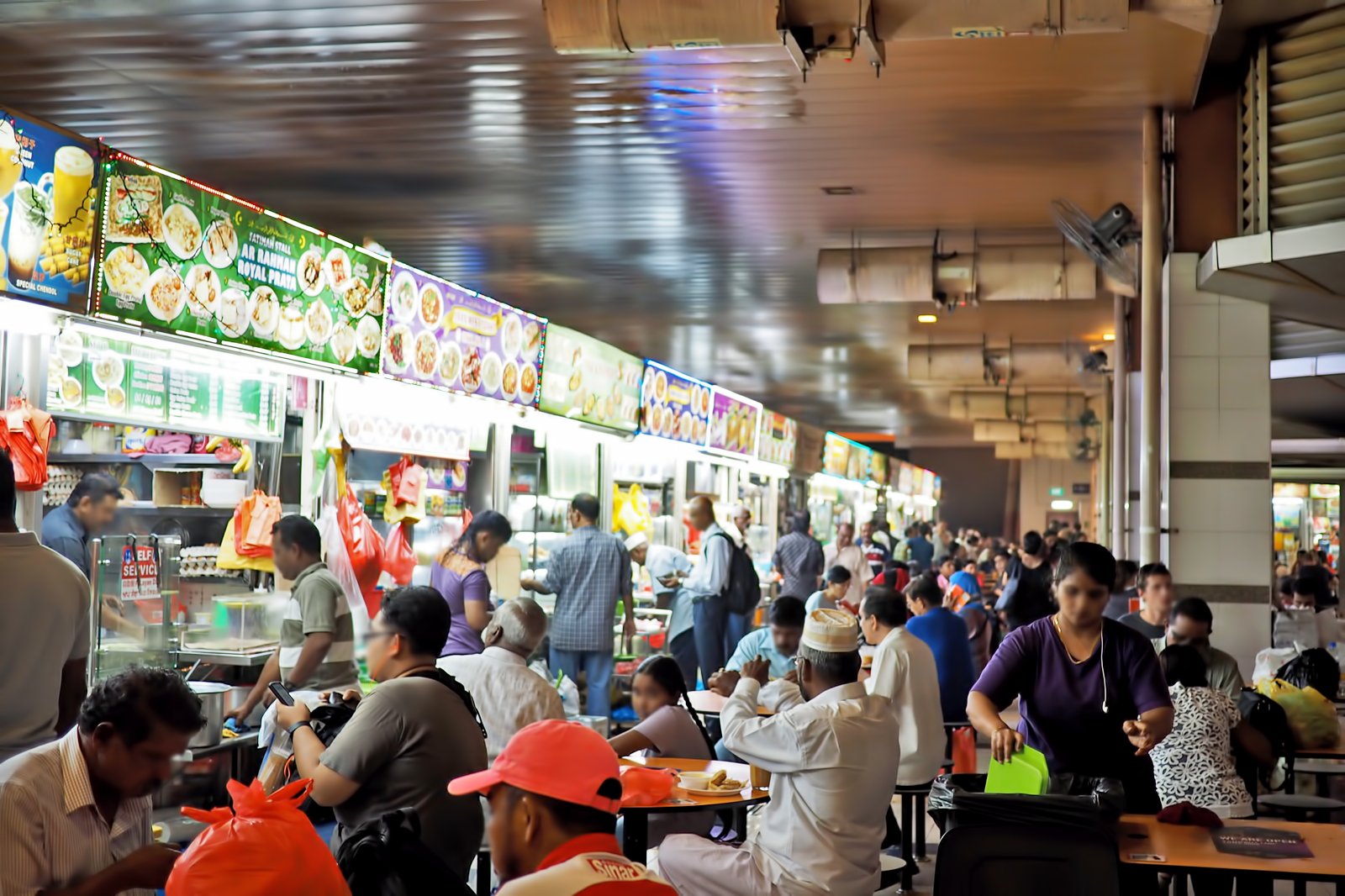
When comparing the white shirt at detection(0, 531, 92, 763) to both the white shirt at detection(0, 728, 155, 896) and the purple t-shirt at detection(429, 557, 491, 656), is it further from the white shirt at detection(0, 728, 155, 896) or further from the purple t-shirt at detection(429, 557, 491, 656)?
the purple t-shirt at detection(429, 557, 491, 656)

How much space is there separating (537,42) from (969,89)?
2.08 metres

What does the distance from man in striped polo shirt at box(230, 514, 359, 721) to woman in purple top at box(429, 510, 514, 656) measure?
0.94 meters

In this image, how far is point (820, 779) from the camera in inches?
153

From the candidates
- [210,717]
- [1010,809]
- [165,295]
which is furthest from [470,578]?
[1010,809]

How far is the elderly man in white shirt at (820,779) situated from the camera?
3.88 m

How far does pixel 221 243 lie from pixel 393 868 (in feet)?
14.0

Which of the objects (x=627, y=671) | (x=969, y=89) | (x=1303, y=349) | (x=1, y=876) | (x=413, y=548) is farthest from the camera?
(x=1303, y=349)

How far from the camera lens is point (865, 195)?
812cm

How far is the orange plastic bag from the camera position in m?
6.41

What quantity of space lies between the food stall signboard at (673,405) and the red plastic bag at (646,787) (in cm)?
719

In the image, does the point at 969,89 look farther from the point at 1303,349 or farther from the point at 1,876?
the point at 1303,349

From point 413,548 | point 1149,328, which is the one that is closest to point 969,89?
point 1149,328

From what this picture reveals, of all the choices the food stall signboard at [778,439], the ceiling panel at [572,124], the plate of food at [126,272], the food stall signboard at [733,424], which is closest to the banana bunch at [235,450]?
the plate of food at [126,272]

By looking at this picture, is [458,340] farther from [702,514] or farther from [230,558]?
[702,514]
